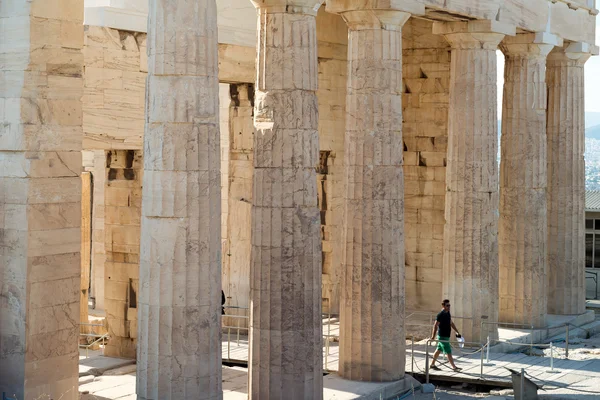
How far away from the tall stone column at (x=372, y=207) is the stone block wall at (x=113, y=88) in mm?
4651

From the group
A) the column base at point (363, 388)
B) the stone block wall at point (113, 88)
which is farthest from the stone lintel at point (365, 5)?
the column base at point (363, 388)

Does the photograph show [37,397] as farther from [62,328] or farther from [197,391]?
[197,391]

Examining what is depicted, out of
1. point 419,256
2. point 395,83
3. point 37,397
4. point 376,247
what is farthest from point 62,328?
point 419,256

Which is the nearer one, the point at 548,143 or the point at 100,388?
the point at 100,388

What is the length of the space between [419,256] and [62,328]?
16662mm

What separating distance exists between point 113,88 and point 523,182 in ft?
41.4

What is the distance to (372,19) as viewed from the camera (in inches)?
912

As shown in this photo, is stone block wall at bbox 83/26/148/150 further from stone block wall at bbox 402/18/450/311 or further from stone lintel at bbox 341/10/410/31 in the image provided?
stone block wall at bbox 402/18/450/311

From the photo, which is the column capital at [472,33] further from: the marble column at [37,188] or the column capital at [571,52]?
the marble column at [37,188]

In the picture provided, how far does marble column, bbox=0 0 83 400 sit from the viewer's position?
18.9 m

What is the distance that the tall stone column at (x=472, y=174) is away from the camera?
27.9 metres

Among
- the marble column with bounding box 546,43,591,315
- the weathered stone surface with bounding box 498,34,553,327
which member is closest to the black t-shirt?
the weathered stone surface with bounding box 498,34,553,327

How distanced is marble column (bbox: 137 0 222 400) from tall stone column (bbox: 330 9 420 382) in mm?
6472

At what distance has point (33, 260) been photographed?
19.0 m
